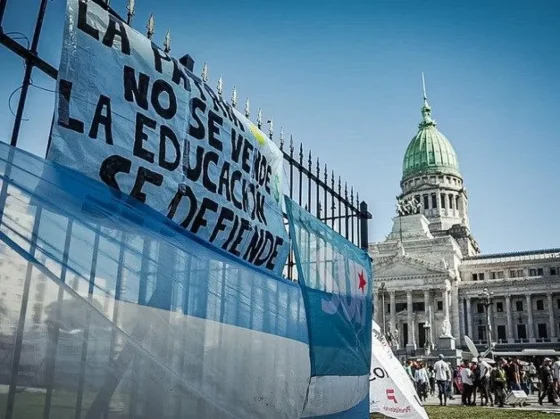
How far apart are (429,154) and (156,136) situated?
7889 centimetres

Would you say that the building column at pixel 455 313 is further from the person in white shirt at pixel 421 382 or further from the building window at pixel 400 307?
the person in white shirt at pixel 421 382

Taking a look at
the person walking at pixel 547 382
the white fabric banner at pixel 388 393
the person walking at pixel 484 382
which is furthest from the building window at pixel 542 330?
the white fabric banner at pixel 388 393

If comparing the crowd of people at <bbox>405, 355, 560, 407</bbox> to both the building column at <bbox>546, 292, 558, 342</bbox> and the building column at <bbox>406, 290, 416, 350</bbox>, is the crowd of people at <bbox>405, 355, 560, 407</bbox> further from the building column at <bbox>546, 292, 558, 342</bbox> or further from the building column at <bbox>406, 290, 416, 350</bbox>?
the building column at <bbox>546, 292, 558, 342</bbox>

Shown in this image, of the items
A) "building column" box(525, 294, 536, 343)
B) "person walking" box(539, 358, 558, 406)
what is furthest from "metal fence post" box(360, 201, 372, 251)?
"building column" box(525, 294, 536, 343)

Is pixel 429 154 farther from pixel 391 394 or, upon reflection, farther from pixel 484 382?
pixel 391 394

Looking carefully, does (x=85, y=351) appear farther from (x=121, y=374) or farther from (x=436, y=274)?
(x=436, y=274)

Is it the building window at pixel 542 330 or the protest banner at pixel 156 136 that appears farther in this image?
the building window at pixel 542 330

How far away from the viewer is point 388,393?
8.77 meters

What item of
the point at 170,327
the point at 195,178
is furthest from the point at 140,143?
the point at 170,327

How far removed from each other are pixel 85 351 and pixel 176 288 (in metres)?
0.91

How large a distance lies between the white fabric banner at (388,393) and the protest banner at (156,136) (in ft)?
14.3

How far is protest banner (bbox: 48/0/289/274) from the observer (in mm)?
3596

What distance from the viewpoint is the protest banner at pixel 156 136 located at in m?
3.60

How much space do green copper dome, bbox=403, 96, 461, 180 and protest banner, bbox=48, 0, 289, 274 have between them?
248 ft
